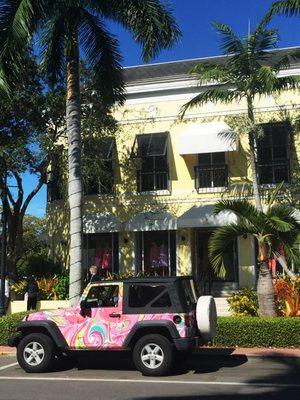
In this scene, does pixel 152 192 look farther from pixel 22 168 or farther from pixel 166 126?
pixel 22 168

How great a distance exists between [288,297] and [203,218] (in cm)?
761

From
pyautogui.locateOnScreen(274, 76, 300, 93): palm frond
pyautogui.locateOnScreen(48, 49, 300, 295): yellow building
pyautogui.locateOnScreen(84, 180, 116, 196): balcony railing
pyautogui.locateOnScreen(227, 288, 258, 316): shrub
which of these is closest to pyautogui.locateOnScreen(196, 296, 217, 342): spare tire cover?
pyautogui.locateOnScreen(227, 288, 258, 316): shrub

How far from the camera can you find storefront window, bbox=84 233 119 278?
22.9 m

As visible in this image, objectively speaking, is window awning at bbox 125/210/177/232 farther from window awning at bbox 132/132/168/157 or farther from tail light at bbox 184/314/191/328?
tail light at bbox 184/314/191/328

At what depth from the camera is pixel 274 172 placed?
835 inches

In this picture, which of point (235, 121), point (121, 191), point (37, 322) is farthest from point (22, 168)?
point (37, 322)

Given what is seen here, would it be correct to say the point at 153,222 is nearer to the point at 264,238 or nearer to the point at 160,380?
the point at 264,238

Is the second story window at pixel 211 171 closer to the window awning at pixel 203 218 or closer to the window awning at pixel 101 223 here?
the window awning at pixel 203 218

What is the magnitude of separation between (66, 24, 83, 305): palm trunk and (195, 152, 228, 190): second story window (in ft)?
30.8

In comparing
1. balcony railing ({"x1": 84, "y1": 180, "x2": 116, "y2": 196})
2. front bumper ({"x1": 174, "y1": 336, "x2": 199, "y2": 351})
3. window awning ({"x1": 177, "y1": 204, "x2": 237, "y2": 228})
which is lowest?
front bumper ({"x1": 174, "y1": 336, "x2": 199, "y2": 351})

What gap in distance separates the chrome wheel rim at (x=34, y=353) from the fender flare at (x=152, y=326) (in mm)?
1573

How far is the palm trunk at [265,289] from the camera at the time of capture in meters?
12.2

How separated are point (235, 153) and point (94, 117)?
5627 mm

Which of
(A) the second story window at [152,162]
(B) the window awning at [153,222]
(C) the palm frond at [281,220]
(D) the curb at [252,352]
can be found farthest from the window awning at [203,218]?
(D) the curb at [252,352]
